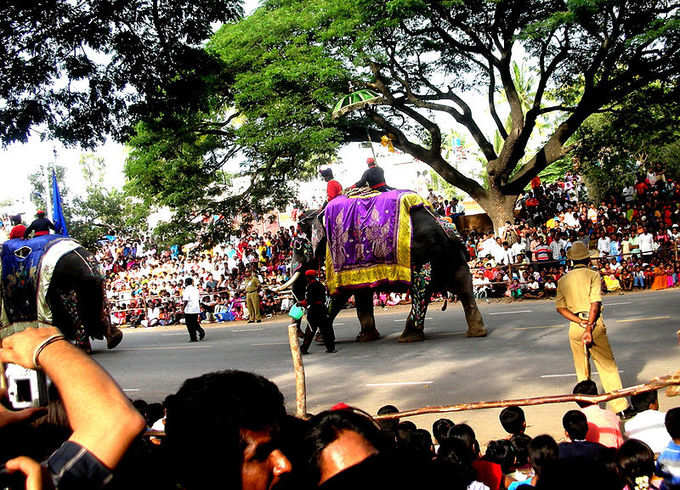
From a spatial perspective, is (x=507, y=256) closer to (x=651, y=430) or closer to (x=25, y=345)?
(x=651, y=430)

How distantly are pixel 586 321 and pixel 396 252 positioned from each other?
4.39m

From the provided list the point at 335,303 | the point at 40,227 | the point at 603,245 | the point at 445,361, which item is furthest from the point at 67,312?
the point at 603,245

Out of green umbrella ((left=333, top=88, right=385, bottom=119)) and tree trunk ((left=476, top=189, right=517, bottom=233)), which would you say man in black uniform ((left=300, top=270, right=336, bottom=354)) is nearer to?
green umbrella ((left=333, top=88, right=385, bottom=119))

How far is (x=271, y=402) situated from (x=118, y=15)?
7433 millimetres

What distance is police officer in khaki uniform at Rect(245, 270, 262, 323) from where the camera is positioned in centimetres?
1889

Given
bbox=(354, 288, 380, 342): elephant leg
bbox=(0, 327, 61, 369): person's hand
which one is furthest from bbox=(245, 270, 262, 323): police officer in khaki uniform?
bbox=(0, 327, 61, 369): person's hand

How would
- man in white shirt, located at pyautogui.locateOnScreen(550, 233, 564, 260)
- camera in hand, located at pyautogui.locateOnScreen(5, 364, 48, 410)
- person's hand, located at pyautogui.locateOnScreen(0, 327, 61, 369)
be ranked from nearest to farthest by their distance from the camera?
1. person's hand, located at pyautogui.locateOnScreen(0, 327, 61, 369)
2. camera in hand, located at pyautogui.locateOnScreen(5, 364, 48, 410)
3. man in white shirt, located at pyautogui.locateOnScreen(550, 233, 564, 260)

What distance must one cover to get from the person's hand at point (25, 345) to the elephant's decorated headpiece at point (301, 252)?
9807 mm

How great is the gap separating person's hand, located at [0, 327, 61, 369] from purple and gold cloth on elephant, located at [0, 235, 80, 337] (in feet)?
16.6

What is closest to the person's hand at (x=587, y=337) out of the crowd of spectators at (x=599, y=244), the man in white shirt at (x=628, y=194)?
the crowd of spectators at (x=599, y=244)

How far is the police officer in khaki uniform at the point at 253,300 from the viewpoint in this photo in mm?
18891

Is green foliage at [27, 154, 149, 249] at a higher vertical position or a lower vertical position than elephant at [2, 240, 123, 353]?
higher

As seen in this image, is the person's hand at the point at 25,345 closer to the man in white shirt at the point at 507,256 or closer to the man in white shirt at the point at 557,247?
the man in white shirt at the point at 507,256

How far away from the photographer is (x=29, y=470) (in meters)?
1.39
